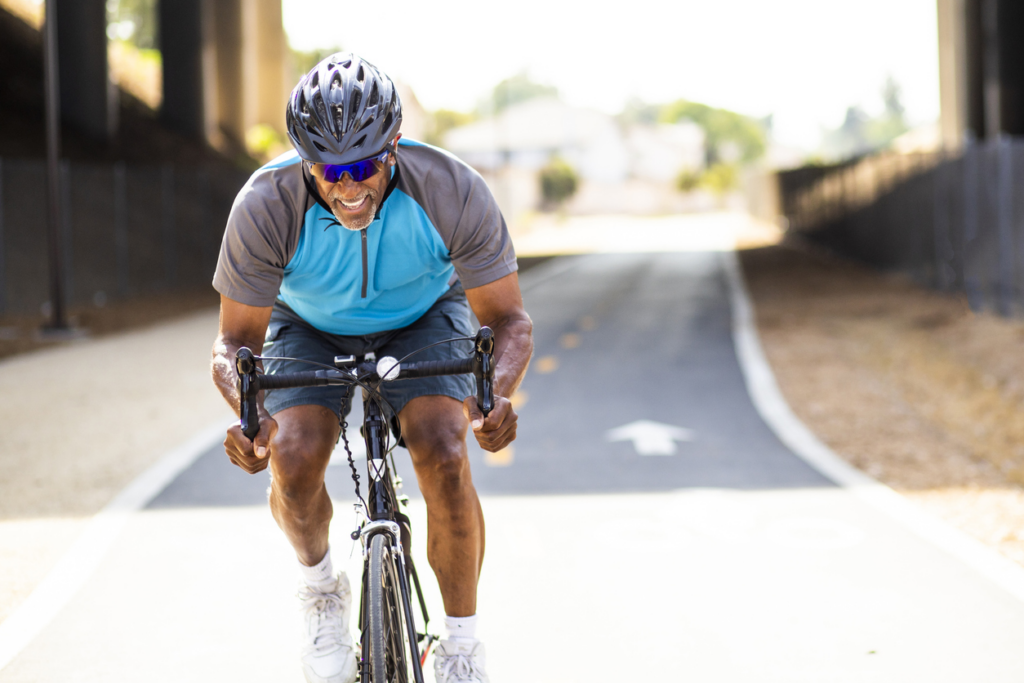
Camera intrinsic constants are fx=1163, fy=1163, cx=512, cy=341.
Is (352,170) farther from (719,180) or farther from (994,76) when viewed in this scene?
(719,180)

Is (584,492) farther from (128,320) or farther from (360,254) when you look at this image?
Answer: (128,320)

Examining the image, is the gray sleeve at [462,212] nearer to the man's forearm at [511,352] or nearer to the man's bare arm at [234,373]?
the man's forearm at [511,352]

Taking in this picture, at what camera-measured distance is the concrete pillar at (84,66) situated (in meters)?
25.2

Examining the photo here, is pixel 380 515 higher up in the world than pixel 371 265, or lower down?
lower down

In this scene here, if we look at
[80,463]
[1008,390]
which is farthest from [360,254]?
[1008,390]

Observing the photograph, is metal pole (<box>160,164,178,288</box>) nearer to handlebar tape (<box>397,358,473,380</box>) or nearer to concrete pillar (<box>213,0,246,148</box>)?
concrete pillar (<box>213,0,246,148</box>)

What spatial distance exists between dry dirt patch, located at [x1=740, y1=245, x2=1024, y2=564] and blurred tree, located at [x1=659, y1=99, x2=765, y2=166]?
Result: 12883 cm

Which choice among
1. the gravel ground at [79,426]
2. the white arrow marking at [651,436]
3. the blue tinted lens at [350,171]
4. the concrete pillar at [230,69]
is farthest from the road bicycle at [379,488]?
the concrete pillar at [230,69]

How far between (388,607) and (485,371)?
72cm

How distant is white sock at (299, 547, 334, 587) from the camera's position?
3799 millimetres

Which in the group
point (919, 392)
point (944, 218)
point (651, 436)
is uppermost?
point (944, 218)

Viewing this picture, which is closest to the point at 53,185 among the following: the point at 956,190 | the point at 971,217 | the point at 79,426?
the point at 79,426

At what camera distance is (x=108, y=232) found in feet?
68.4

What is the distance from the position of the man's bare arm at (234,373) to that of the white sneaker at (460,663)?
79 cm
